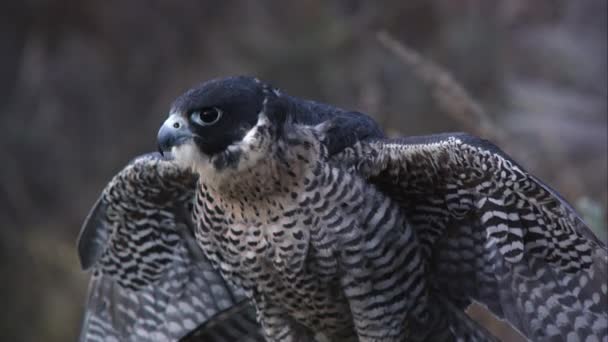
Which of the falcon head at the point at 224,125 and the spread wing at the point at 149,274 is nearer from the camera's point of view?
the falcon head at the point at 224,125

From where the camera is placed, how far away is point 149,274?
4.62 m

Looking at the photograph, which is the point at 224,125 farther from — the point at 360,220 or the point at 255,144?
the point at 360,220

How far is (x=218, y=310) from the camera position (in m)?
4.56

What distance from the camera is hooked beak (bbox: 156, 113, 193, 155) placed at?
136 inches

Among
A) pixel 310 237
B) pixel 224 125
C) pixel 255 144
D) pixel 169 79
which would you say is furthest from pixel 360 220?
pixel 169 79

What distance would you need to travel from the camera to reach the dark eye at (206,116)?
346 centimetres

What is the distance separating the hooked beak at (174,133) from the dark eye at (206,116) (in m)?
0.04

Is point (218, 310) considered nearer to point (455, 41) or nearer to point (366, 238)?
point (366, 238)

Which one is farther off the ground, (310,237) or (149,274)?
(149,274)

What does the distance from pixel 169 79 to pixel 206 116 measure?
15.6 feet

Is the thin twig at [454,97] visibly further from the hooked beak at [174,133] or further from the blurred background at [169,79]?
the blurred background at [169,79]

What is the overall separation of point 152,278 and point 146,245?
0.64ft

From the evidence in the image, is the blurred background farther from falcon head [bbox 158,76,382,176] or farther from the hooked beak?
the hooked beak

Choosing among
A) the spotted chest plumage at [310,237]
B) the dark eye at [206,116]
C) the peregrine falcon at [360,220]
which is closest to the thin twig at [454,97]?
the peregrine falcon at [360,220]
